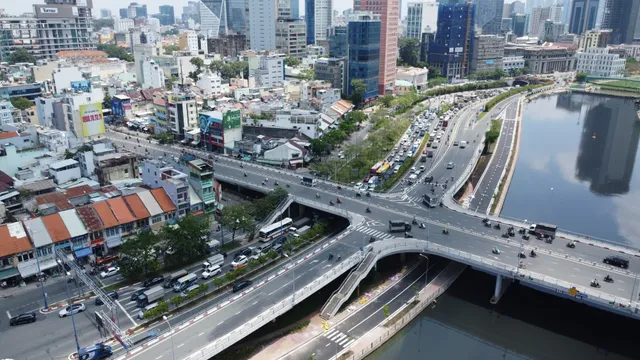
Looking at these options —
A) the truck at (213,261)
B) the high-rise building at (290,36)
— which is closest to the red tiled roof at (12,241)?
the truck at (213,261)

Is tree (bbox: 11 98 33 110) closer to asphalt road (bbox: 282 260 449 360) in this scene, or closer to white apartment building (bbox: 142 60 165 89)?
white apartment building (bbox: 142 60 165 89)

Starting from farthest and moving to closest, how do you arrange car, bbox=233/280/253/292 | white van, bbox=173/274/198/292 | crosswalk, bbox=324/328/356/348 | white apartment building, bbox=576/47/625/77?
white apartment building, bbox=576/47/625/77
white van, bbox=173/274/198/292
car, bbox=233/280/253/292
crosswalk, bbox=324/328/356/348

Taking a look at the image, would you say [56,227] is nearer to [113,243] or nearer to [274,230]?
[113,243]

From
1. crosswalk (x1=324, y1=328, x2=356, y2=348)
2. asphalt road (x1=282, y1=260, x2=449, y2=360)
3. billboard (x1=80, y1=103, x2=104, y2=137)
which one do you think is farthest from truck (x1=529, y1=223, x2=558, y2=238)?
billboard (x1=80, y1=103, x2=104, y2=137)

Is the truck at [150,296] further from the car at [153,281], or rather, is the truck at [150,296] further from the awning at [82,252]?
the awning at [82,252]

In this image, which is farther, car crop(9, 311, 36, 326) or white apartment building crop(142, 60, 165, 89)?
white apartment building crop(142, 60, 165, 89)

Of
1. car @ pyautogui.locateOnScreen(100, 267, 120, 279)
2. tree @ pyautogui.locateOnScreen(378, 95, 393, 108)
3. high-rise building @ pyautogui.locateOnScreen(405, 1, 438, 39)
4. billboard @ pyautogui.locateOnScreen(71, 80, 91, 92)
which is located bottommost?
car @ pyautogui.locateOnScreen(100, 267, 120, 279)
